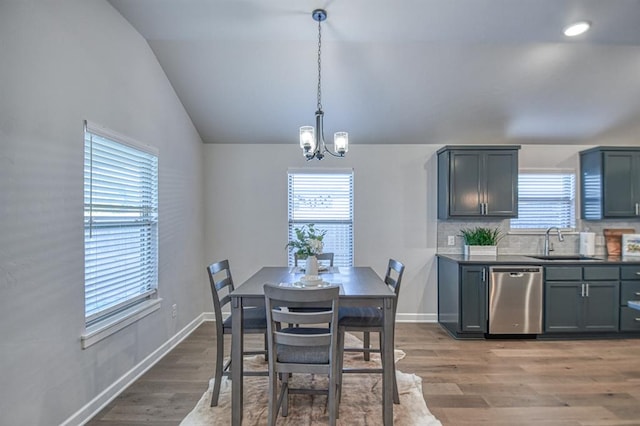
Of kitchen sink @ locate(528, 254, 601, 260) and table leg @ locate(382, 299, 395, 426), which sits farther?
kitchen sink @ locate(528, 254, 601, 260)

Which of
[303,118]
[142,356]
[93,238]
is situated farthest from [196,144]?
[142,356]

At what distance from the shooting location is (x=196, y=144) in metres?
4.50

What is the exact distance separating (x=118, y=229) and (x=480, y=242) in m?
3.97

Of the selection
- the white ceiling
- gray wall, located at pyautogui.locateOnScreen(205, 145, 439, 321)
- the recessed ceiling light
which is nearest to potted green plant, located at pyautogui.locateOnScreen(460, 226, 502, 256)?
gray wall, located at pyautogui.locateOnScreen(205, 145, 439, 321)

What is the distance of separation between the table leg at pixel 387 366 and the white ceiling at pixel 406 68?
234 cm

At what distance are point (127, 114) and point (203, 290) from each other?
2536 millimetres

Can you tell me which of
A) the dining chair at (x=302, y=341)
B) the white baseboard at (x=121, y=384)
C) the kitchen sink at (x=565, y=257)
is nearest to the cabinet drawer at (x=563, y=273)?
the kitchen sink at (x=565, y=257)

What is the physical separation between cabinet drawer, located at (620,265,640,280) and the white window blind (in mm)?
4984

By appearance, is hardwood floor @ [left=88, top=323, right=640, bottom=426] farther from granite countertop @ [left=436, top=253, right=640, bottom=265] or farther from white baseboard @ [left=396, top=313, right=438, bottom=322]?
granite countertop @ [left=436, top=253, right=640, bottom=265]

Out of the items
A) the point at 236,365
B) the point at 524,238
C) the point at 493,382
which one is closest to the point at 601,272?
the point at 524,238

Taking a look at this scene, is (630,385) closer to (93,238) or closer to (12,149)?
(93,238)

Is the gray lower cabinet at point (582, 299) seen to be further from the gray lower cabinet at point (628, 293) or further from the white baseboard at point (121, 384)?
the white baseboard at point (121, 384)

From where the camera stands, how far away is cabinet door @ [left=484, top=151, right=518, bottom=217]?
14.2 feet

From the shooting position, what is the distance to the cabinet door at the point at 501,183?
4.32m
